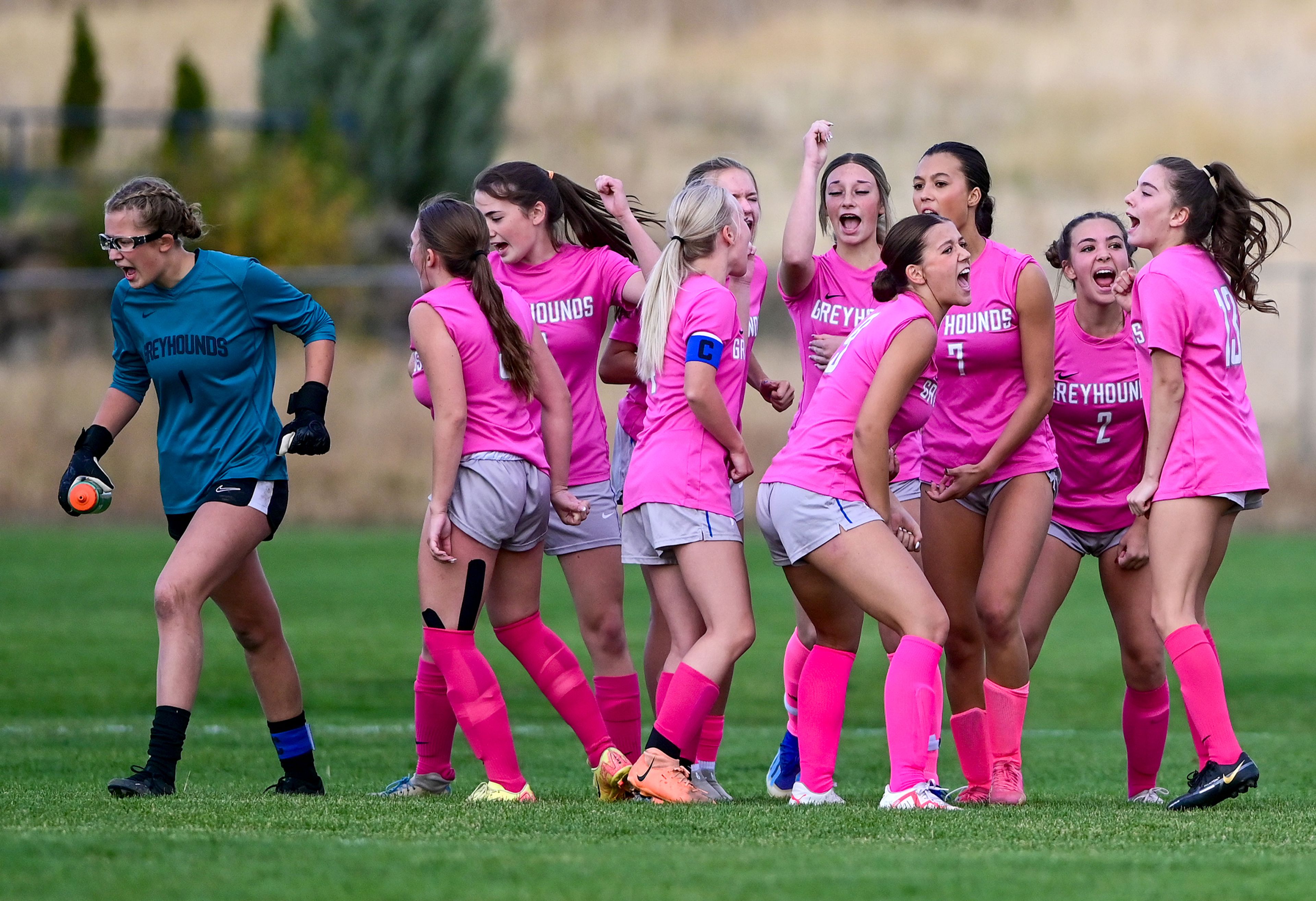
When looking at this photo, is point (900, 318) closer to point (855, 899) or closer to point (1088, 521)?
point (1088, 521)

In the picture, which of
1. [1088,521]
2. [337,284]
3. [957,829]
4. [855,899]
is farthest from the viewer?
[337,284]

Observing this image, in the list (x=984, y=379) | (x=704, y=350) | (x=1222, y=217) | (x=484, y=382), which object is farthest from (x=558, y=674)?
(x=1222, y=217)

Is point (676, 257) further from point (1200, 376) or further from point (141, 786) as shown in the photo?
point (141, 786)

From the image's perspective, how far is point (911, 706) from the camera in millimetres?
5430

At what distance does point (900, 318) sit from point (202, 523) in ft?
7.76

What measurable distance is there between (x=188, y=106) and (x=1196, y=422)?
30838 millimetres

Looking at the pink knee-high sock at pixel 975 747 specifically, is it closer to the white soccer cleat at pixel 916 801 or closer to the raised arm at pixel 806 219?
the white soccer cleat at pixel 916 801

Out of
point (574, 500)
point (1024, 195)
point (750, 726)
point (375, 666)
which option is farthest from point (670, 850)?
point (1024, 195)

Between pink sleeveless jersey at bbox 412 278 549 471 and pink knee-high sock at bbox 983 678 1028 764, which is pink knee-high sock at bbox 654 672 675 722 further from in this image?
pink knee-high sock at bbox 983 678 1028 764

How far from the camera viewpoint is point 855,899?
4.05 metres

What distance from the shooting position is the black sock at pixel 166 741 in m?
5.81

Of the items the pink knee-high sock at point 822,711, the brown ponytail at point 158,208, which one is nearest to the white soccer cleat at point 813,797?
the pink knee-high sock at point 822,711

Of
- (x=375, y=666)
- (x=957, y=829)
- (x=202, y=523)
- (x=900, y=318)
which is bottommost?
(x=375, y=666)

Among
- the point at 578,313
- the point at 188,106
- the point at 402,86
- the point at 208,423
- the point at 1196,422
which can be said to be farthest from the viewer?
the point at 188,106
